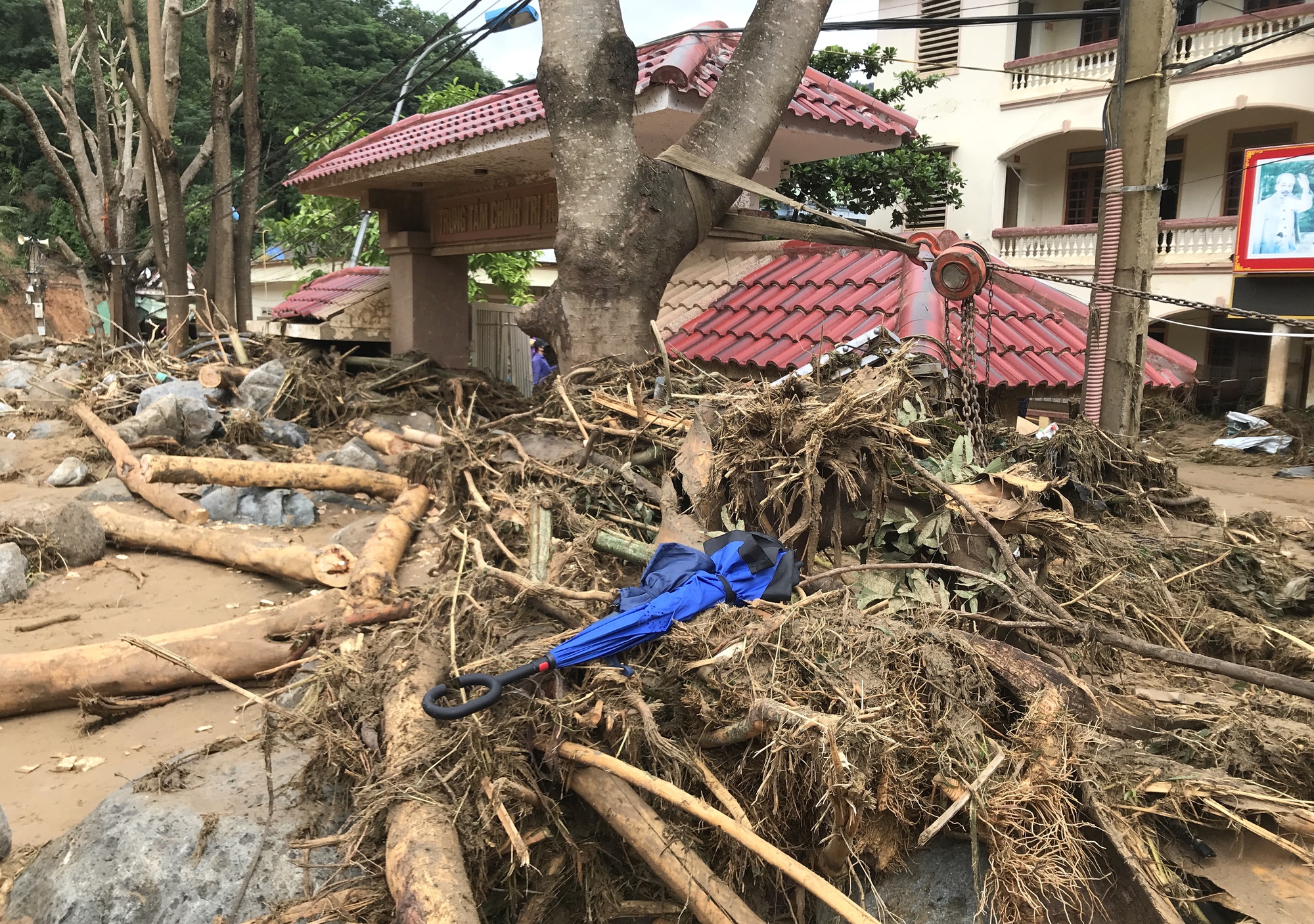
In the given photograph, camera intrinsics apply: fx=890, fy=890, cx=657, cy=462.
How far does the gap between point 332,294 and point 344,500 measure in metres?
5.61

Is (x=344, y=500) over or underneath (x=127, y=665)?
over

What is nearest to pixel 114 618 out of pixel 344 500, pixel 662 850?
pixel 344 500

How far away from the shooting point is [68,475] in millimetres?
7254

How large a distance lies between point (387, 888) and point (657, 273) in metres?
4.32

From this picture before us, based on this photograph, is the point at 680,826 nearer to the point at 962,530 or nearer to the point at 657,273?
the point at 962,530

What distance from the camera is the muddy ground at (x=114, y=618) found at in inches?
136

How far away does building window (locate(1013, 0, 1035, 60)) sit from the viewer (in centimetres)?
1698

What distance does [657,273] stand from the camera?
5.93m

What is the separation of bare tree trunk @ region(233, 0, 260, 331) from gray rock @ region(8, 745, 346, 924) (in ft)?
33.4

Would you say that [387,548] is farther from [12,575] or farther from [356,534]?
[12,575]

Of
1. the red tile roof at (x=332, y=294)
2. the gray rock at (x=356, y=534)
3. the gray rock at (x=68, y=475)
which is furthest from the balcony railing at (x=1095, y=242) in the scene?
the gray rock at (x=68, y=475)

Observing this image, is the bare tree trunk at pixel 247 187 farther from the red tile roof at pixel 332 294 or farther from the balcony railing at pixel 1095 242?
the balcony railing at pixel 1095 242

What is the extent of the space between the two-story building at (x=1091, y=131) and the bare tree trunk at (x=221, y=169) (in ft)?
37.0

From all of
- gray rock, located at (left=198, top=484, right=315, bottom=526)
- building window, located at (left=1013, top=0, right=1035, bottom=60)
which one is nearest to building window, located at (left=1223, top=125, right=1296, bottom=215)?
building window, located at (left=1013, top=0, right=1035, bottom=60)
